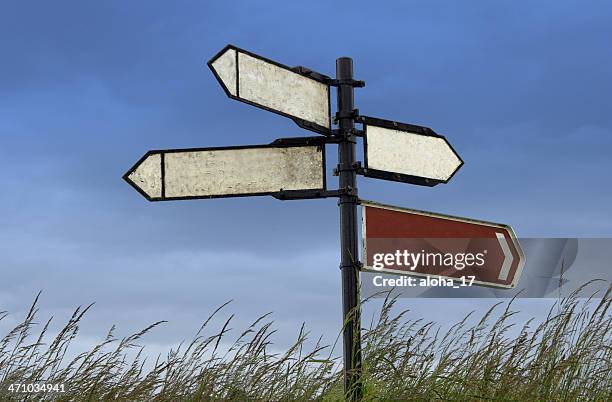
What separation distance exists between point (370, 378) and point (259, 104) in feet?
6.11

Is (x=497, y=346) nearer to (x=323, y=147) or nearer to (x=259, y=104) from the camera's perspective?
(x=323, y=147)

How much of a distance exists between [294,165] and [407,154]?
0.83 m

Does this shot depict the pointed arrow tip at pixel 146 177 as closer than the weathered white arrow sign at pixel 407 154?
Yes

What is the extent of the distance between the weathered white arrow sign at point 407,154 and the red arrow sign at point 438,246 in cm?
24

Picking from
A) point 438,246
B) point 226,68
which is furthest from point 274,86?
point 438,246

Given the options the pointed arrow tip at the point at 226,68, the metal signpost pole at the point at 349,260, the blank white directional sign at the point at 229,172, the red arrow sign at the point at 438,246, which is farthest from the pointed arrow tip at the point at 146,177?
the red arrow sign at the point at 438,246

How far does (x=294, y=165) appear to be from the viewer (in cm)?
595

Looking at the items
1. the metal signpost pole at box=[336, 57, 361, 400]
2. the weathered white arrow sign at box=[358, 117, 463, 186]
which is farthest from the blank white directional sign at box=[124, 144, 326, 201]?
the weathered white arrow sign at box=[358, 117, 463, 186]

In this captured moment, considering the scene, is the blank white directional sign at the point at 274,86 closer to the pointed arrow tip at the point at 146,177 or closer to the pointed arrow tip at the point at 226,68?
the pointed arrow tip at the point at 226,68

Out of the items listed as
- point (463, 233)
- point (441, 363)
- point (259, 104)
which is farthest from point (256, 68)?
point (441, 363)

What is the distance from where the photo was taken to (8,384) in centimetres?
635

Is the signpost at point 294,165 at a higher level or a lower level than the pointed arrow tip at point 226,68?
lower

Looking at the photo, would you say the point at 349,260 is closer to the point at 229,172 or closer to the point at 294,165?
the point at 294,165

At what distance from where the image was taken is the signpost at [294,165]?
5.89 metres
